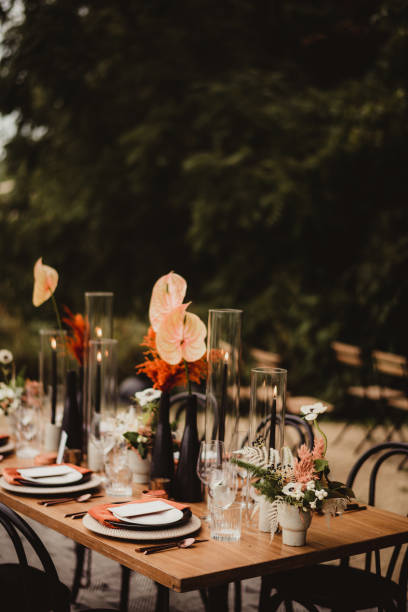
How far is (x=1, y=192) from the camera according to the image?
10.4 metres

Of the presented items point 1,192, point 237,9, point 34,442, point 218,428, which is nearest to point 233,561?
point 218,428

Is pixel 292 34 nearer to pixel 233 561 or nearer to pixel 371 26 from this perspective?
pixel 371 26

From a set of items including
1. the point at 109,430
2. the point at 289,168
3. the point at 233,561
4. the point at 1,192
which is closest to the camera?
the point at 233,561

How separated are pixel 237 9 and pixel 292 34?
2.10 feet

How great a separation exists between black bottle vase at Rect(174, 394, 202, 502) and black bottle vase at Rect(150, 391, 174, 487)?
0.06 metres

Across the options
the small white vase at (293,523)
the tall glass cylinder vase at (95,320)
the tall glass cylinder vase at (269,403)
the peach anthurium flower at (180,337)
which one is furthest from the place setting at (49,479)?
the small white vase at (293,523)

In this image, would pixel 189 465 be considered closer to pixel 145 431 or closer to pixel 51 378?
pixel 145 431

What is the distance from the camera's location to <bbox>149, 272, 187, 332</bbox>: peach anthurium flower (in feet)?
7.76

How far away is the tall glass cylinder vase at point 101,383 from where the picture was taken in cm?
272

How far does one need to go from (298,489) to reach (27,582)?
79cm

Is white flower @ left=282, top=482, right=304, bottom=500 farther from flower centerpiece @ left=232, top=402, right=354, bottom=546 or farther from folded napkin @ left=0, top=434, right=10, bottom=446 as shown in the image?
folded napkin @ left=0, top=434, right=10, bottom=446

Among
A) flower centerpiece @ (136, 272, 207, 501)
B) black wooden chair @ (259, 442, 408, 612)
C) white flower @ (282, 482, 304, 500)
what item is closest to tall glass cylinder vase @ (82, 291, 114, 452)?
flower centerpiece @ (136, 272, 207, 501)

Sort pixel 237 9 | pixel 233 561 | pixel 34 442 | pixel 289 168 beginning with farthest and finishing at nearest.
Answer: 1. pixel 237 9
2. pixel 289 168
3. pixel 34 442
4. pixel 233 561

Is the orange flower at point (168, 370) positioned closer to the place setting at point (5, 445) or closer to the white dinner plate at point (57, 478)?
the white dinner plate at point (57, 478)
